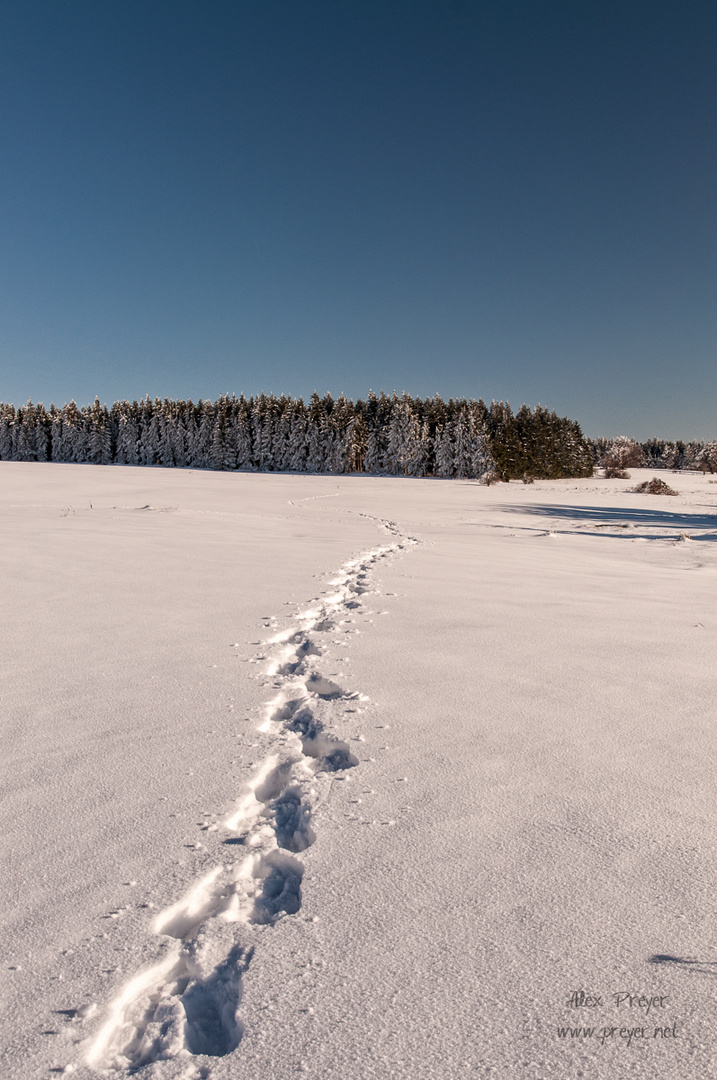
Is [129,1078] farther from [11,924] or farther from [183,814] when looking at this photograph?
[183,814]

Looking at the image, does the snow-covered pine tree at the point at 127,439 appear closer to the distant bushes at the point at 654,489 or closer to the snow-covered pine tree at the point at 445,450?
the snow-covered pine tree at the point at 445,450

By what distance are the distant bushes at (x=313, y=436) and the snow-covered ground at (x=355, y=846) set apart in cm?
5773

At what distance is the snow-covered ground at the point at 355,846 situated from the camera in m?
1.56

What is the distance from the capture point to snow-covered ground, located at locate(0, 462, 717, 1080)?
1.56 metres

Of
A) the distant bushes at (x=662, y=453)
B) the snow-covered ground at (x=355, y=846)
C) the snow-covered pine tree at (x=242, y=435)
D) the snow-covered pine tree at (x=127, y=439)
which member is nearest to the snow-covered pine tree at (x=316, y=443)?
the snow-covered pine tree at (x=242, y=435)

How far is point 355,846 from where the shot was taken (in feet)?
7.60

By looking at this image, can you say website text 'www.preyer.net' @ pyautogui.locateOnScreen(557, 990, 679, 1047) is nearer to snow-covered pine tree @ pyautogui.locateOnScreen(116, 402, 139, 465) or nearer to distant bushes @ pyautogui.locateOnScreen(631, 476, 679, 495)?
distant bushes @ pyautogui.locateOnScreen(631, 476, 679, 495)

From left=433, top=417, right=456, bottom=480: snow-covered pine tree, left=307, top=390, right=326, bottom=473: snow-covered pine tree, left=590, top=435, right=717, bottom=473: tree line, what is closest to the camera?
left=433, top=417, right=456, bottom=480: snow-covered pine tree

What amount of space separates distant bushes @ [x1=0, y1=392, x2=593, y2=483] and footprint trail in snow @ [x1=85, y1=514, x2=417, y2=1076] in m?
59.1

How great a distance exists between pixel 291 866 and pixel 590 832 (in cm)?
120

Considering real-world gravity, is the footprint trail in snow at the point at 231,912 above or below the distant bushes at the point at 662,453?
below

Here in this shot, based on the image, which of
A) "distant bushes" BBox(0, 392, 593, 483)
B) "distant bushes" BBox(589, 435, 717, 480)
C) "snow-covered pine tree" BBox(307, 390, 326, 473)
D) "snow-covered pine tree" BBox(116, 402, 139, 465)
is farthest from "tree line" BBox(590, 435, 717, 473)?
"snow-covered pine tree" BBox(116, 402, 139, 465)

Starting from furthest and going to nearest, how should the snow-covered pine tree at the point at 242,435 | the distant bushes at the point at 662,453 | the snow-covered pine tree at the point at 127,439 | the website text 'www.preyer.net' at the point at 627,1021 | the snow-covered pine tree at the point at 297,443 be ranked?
1. the distant bushes at the point at 662,453
2. the snow-covered pine tree at the point at 127,439
3. the snow-covered pine tree at the point at 242,435
4. the snow-covered pine tree at the point at 297,443
5. the website text 'www.preyer.net' at the point at 627,1021

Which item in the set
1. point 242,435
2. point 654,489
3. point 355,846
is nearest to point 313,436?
point 242,435
